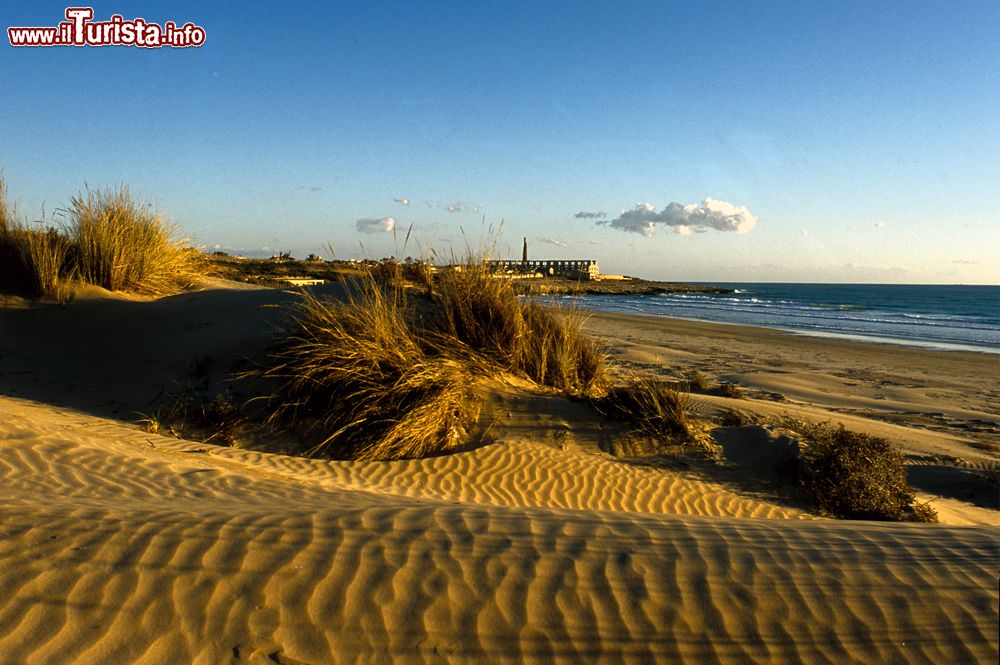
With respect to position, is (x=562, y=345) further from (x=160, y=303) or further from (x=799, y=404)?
(x=160, y=303)

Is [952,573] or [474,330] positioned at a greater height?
[474,330]

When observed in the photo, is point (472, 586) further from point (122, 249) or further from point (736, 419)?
point (122, 249)

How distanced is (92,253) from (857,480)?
39.9ft

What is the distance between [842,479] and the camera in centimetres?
604

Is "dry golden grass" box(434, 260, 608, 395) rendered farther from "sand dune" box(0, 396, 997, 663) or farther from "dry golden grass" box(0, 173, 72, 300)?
"dry golden grass" box(0, 173, 72, 300)

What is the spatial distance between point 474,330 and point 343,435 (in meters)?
2.25

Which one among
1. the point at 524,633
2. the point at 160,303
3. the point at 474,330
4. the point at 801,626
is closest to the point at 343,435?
the point at 474,330

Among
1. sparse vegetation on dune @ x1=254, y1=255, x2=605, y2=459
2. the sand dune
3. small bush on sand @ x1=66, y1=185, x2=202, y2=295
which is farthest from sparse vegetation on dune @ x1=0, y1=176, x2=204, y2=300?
the sand dune

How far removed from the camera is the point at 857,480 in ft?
19.5

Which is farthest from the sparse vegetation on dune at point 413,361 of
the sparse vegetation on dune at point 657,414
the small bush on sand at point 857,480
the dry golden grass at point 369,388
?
the small bush on sand at point 857,480

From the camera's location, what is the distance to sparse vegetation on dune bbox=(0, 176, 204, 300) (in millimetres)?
10102

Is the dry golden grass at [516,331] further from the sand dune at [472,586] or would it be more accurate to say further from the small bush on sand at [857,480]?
the sand dune at [472,586]

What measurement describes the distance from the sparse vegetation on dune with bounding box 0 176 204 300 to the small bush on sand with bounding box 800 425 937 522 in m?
11.5

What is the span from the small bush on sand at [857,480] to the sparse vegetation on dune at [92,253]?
1150 cm
